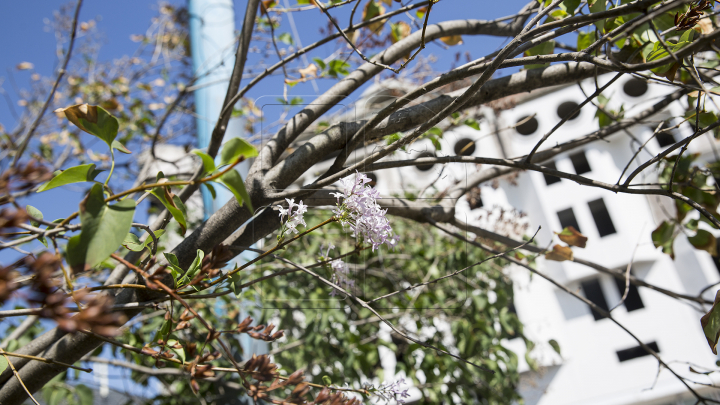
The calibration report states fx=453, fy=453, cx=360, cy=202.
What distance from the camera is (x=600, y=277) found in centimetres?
931

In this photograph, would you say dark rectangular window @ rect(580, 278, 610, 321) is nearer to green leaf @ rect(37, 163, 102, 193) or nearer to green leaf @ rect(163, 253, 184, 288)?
green leaf @ rect(163, 253, 184, 288)

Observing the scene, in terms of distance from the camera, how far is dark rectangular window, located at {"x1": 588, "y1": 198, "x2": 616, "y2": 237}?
32.2 ft

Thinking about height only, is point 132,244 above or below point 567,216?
above

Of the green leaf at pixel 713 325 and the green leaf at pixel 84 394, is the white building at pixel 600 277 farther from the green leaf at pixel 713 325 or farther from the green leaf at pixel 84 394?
the green leaf at pixel 713 325

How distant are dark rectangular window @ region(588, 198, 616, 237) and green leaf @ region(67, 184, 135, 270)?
1073cm

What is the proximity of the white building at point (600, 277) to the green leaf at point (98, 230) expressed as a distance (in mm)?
7905

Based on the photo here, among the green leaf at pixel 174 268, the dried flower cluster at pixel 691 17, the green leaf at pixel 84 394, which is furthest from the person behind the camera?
the green leaf at pixel 84 394

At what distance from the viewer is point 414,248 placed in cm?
311

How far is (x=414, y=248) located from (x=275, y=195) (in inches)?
94.4

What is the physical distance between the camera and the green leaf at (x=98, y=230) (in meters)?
0.45

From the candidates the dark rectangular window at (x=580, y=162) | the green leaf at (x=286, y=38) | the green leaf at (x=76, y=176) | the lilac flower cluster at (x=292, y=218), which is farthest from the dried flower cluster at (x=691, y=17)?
the dark rectangular window at (x=580, y=162)

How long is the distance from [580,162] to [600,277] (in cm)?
256

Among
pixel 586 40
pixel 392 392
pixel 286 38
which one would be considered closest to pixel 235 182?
pixel 392 392

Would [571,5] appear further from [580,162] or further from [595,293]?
[580,162]
